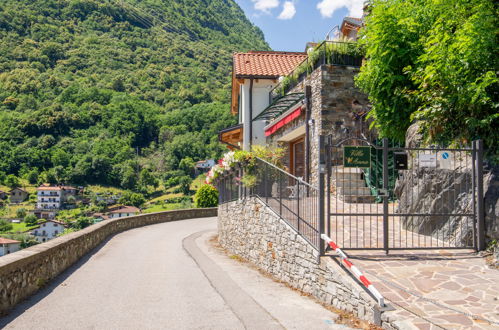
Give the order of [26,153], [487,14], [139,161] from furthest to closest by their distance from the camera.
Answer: [139,161]
[26,153]
[487,14]

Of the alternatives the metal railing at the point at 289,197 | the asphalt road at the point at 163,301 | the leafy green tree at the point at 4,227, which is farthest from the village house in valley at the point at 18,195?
the metal railing at the point at 289,197

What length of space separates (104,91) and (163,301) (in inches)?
4681

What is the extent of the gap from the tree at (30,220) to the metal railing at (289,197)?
83638 mm

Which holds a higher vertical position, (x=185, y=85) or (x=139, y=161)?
(x=185, y=85)

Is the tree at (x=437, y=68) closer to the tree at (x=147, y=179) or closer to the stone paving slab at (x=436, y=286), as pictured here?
the stone paving slab at (x=436, y=286)

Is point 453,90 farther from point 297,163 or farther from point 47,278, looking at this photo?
point 297,163

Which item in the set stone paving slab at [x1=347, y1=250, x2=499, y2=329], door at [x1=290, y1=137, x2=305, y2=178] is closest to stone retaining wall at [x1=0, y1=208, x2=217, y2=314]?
stone paving slab at [x1=347, y1=250, x2=499, y2=329]

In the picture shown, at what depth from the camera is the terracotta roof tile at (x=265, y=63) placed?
73.9 ft

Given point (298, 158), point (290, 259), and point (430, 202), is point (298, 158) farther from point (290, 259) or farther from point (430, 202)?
point (290, 259)

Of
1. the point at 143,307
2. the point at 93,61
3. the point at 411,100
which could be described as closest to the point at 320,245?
the point at 143,307

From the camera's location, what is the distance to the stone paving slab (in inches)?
181

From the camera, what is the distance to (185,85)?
120250 mm

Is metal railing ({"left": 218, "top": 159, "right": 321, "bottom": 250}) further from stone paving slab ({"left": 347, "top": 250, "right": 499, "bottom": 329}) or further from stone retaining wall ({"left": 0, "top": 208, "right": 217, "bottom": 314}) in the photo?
stone retaining wall ({"left": 0, "top": 208, "right": 217, "bottom": 314})

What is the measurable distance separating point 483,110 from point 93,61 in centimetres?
13550
